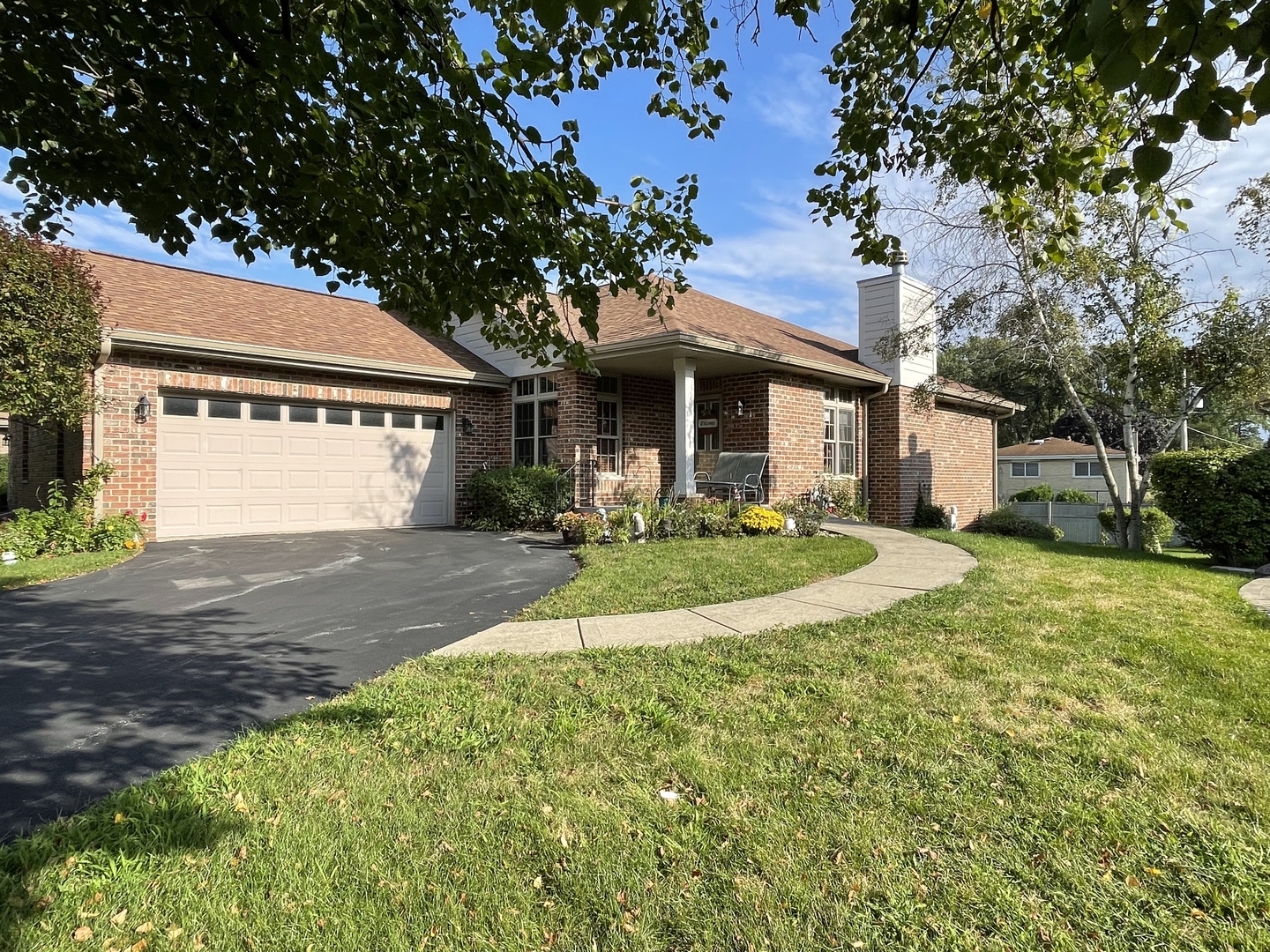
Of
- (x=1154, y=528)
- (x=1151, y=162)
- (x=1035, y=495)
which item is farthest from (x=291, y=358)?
(x=1035, y=495)

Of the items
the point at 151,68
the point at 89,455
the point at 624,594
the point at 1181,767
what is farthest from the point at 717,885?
the point at 89,455

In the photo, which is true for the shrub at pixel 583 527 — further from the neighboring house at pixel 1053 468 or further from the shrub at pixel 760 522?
the neighboring house at pixel 1053 468

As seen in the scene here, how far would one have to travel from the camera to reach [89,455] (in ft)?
29.3

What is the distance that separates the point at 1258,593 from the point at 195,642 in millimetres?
9677

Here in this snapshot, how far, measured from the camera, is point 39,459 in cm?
1149

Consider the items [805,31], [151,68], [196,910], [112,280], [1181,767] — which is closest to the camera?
[196,910]

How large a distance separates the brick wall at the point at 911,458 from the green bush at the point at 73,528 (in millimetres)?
13340

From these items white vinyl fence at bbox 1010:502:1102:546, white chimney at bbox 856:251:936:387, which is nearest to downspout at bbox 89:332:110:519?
white chimney at bbox 856:251:936:387

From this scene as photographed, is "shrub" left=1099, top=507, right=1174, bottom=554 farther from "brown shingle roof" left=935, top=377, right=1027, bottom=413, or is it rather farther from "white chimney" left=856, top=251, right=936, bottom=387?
"white chimney" left=856, top=251, right=936, bottom=387

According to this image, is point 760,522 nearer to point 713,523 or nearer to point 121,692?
point 713,523

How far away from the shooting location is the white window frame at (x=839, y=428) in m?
13.1

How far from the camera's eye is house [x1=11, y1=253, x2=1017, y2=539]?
973 cm

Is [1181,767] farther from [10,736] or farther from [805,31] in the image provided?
[10,736]

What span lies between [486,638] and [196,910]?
278 centimetres
